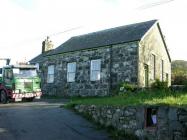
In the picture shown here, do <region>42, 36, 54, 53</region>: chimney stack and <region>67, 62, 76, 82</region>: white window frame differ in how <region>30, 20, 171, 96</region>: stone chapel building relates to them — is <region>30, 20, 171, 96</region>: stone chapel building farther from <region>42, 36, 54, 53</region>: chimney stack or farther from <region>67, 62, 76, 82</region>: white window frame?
<region>42, 36, 54, 53</region>: chimney stack

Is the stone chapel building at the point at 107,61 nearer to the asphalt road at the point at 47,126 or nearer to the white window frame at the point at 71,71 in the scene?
the white window frame at the point at 71,71

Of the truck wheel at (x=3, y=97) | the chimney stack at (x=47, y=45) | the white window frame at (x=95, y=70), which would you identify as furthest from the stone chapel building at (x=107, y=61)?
the truck wheel at (x=3, y=97)

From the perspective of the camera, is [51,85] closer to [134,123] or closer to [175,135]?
[134,123]

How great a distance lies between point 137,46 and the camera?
2592 centimetres

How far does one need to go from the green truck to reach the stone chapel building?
5443 millimetres

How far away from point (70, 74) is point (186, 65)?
81.3 ft

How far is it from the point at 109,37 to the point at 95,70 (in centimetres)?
311

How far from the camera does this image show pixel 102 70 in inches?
1107

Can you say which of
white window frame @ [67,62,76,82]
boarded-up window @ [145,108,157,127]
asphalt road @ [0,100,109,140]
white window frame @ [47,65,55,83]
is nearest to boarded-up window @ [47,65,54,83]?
white window frame @ [47,65,55,83]

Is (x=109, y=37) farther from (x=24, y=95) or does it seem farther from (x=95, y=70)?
(x=24, y=95)

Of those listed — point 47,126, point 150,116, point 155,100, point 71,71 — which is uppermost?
point 71,71

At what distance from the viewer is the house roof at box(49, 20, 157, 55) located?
27.3 metres

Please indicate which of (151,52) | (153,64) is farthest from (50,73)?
(151,52)

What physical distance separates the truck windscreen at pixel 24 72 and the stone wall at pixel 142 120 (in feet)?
34.4
